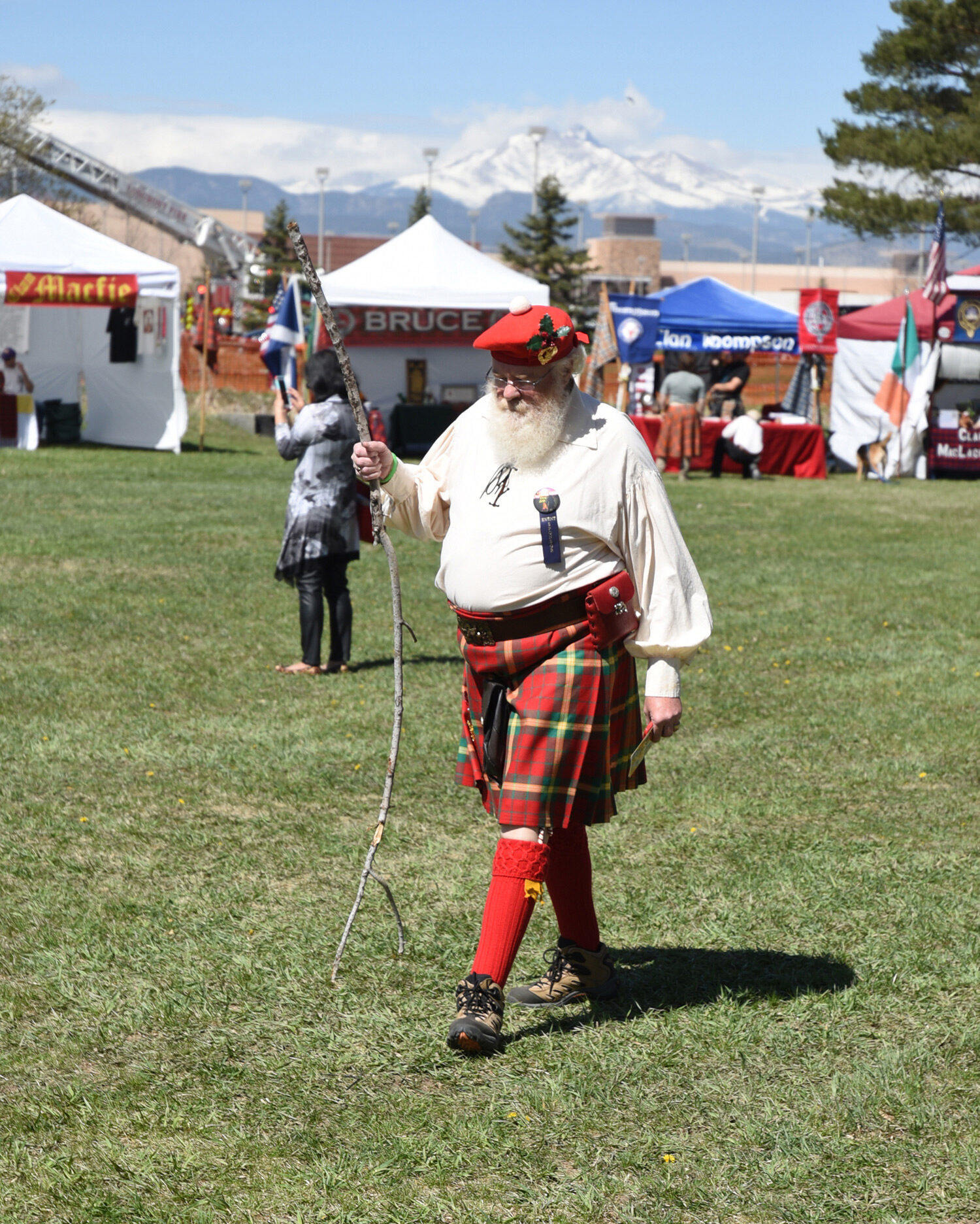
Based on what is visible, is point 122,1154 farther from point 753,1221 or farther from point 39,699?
point 39,699

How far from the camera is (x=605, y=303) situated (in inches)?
923

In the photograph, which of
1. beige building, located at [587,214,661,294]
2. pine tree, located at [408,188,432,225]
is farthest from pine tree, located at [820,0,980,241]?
beige building, located at [587,214,661,294]

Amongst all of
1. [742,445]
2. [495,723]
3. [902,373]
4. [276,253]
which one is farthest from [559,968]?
[276,253]

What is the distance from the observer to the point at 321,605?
8266mm

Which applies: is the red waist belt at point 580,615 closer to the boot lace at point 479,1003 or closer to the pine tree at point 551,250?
the boot lace at point 479,1003

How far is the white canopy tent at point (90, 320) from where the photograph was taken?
67.7ft

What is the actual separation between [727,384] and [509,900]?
760 inches

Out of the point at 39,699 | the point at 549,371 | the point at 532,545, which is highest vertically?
A: the point at 549,371

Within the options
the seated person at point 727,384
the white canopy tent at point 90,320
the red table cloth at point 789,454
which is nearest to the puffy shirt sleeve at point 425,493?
the white canopy tent at point 90,320

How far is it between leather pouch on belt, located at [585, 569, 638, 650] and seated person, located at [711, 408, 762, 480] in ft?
58.7

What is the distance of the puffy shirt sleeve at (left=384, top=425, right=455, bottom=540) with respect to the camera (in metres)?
3.93

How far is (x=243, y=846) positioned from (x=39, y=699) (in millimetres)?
2683

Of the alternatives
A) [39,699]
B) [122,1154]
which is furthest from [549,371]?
[39,699]

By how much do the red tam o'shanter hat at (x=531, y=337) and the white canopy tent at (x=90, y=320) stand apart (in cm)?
1804
